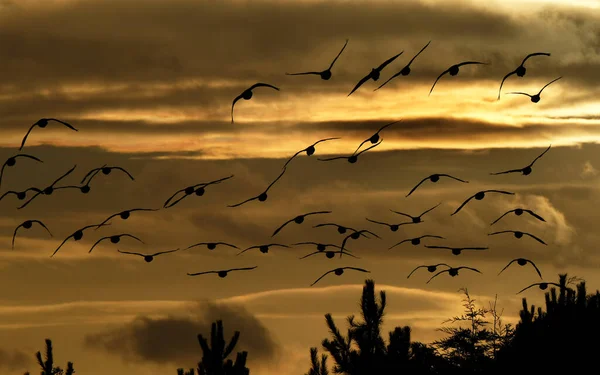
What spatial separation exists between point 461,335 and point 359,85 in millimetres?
37892

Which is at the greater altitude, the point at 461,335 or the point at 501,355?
the point at 461,335

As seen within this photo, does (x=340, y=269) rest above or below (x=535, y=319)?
below

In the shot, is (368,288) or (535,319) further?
(368,288)

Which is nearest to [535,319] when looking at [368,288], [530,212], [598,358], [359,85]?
[598,358]

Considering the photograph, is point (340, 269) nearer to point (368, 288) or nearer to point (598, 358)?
point (598, 358)


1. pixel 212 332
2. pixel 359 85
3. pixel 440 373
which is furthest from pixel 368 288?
pixel 359 85

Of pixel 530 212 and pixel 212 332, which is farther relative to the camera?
pixel 212 332

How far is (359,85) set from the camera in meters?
15.1

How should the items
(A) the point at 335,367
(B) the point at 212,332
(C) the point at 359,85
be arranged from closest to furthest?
(C) the point at 359,85 < (B) the point at 212,332 < (A) the point at 335,367

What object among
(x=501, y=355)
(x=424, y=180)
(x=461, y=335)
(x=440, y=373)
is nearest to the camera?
(x=424, y=180)

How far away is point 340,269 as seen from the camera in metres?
18.4

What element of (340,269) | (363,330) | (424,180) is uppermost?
(363,330)

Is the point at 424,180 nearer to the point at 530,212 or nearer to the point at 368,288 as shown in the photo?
the point at 530,212

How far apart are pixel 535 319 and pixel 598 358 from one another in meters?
5.43
